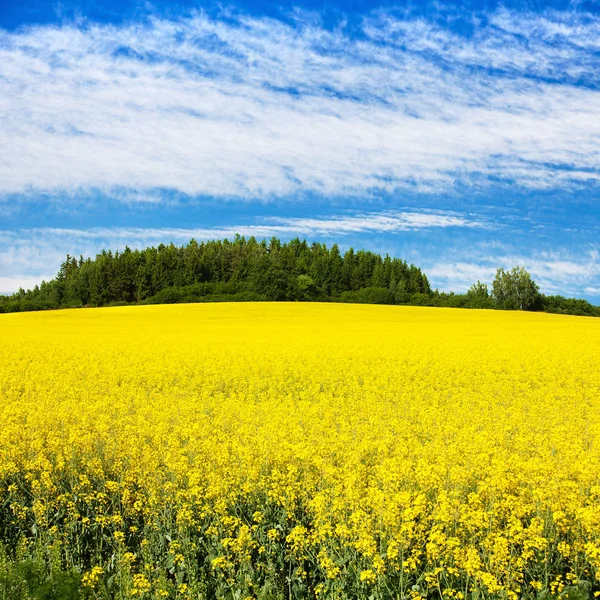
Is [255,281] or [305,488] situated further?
[255,281]

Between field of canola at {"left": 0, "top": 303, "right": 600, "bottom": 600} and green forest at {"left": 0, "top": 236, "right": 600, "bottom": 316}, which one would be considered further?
green forest at {"left": 0, "top": 236, "right": 600, "bottom": 316}

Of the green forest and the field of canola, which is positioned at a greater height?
the green forest

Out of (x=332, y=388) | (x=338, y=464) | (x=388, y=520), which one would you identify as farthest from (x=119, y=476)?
(x=332, y=388)

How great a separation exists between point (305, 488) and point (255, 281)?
74901 mm

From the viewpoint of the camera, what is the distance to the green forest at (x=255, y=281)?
81.6 meters

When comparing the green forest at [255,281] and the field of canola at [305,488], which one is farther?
the green forest at [255,281]

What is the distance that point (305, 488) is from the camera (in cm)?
761

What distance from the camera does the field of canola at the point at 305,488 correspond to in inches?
238

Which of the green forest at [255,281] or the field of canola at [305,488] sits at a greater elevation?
the green forest at [255,281]

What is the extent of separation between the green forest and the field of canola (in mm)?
64351

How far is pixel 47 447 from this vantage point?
32.6ft

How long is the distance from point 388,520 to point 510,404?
980 cm

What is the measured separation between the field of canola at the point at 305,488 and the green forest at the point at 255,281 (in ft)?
211

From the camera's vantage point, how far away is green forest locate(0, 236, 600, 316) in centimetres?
8162
